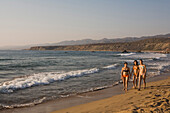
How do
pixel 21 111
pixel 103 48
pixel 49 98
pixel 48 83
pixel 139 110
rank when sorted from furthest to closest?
pixel 103 48 < pixel 48 83 < pixel 49 98 < pixel 21 111 < pixel 139 110

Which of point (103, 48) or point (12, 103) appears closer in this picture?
point (12, 103)

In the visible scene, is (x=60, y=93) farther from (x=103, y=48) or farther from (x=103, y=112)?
(x=103, y=48)

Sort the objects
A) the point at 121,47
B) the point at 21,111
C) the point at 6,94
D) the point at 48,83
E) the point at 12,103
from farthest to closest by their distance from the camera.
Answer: the point at 121,47
the point at 48,83
the point at 6,94
the point at 12,103
the point at 21,111

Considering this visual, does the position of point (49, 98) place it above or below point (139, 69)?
below

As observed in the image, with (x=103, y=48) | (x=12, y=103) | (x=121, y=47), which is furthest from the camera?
(x=103, y=48)

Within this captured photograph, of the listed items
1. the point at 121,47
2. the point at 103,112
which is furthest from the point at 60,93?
the point at 121,47

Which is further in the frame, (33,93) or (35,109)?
(33,93)

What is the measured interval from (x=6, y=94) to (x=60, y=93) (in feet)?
9.60

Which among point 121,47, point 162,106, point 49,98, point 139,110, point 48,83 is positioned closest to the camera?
point 139,110

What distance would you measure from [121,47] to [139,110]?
158733 millimetres

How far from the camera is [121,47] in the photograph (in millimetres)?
160625

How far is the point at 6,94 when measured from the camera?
939 cm

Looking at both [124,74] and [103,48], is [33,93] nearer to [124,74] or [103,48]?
[124,74]

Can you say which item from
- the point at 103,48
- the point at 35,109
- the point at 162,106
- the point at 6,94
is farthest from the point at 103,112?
the point at 103,48
